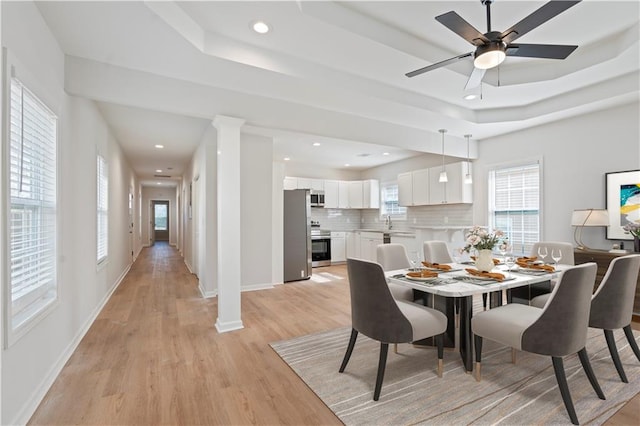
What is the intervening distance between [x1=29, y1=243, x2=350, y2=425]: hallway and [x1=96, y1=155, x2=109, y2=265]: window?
0.76 m

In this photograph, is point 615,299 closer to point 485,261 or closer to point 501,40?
point 485,261

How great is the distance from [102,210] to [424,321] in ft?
14.0

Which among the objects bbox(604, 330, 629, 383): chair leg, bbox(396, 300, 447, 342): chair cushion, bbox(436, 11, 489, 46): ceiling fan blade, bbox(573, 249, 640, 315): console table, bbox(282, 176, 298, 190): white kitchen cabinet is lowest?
bbox(604, 330, 629, 383): chair leg

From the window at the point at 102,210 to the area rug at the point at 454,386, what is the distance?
9.40ft

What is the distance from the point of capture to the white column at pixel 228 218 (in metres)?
3.40

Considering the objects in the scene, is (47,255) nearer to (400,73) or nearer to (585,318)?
(400,73)

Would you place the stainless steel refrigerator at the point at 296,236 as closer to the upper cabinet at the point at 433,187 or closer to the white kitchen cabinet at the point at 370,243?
the white kitchen cabinet at the point at 370,243

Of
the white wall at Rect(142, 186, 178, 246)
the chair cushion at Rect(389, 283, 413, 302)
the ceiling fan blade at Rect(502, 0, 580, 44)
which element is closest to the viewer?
the ceiling fan blade at Rect(502, 0, 580, 44)

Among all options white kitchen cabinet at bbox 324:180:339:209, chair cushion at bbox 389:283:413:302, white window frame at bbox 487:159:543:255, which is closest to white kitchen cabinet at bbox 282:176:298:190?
white kitchen cabinet at bbox 324:180:339:209

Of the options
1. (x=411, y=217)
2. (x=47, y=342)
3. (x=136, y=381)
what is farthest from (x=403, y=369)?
(x=411, y=217)

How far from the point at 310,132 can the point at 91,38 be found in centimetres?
233

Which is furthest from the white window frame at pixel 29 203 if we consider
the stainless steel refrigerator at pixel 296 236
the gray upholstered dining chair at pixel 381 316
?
the stainless steel refrigerator at pixel 296 236

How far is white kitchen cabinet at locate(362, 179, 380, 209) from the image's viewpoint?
8.09 meters

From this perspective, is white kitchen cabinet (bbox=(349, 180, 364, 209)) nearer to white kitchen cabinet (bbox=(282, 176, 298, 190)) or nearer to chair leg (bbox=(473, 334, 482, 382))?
white kitchen cabinet (bbox=(282, 176, 298, 190))
